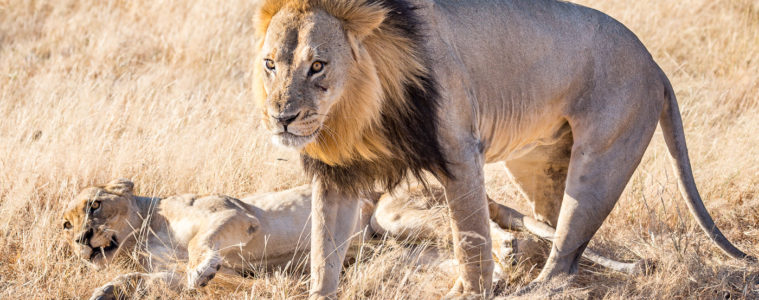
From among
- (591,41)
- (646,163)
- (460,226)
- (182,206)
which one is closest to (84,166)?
(182,206)

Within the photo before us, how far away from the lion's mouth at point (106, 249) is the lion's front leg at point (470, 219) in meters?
1.81

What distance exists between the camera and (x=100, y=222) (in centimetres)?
429

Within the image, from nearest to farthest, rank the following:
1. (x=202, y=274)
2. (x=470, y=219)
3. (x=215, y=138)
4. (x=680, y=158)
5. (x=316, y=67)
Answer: (x=316, y=67) → (x=470, y=219) → (x=202, y=274) → (x=680, y=158) → (x=215, y=138)

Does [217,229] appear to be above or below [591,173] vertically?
below

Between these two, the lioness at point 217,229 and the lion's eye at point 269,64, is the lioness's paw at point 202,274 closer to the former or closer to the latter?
the lioness at point 217,229

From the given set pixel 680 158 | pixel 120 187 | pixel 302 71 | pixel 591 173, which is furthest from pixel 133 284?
pixel 680 158

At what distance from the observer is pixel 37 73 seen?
6.77 metres

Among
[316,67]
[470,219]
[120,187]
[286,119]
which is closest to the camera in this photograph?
[286,119]

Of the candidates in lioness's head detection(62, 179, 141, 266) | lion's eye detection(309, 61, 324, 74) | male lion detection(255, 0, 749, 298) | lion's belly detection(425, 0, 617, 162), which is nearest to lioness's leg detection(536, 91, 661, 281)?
male lion detection(255, 0, 749, 298)

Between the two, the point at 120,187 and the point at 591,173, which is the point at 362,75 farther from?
the point at 120,187

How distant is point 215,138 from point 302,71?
257 cm

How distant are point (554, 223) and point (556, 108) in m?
0.89

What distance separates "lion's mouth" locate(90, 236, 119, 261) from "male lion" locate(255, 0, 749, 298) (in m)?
1.22

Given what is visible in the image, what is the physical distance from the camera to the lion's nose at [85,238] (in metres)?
4.15
